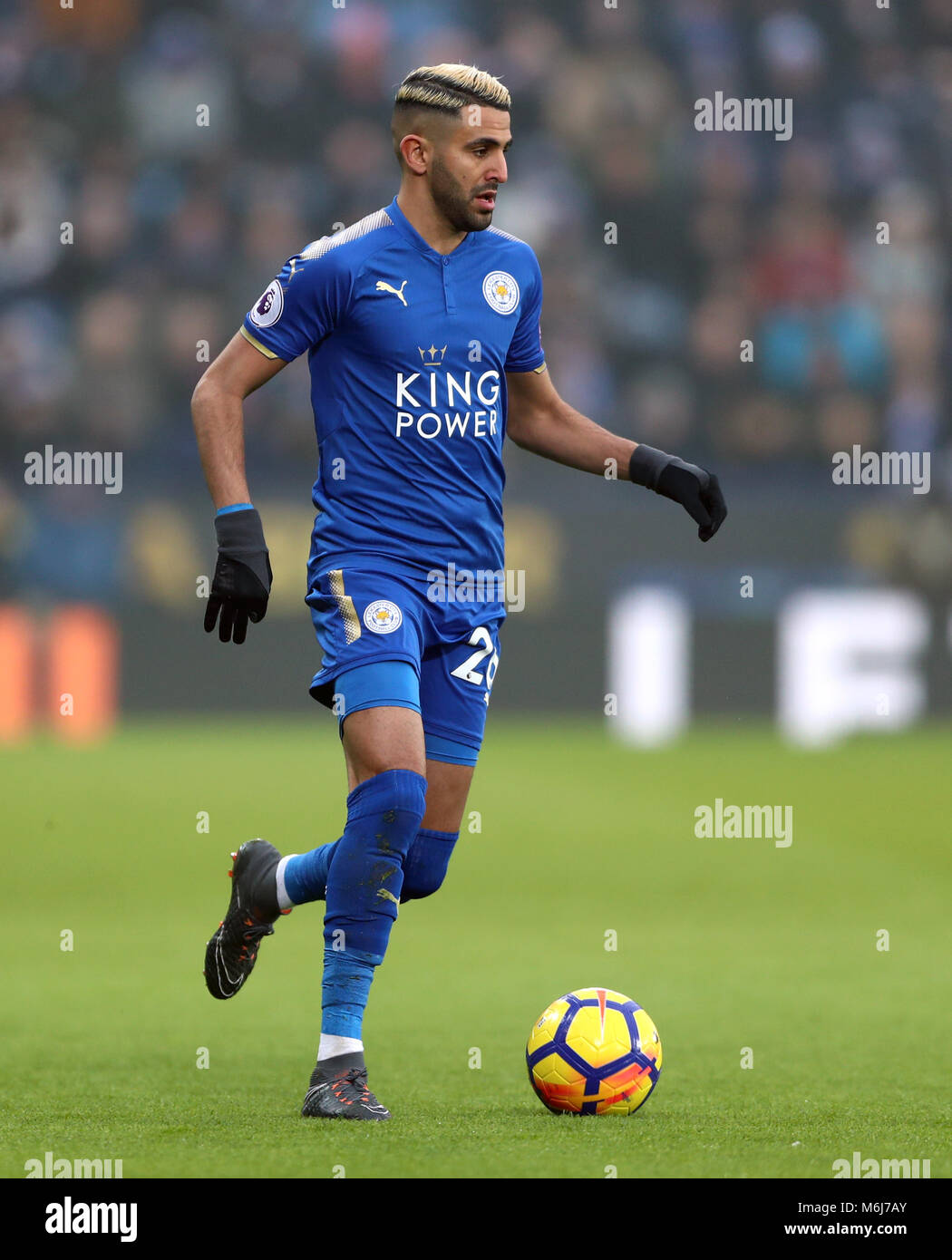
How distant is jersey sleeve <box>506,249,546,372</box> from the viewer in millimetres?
5105

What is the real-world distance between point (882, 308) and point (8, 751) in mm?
8162

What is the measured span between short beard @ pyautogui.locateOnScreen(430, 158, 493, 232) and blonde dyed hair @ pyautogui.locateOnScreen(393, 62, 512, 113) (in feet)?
0.45

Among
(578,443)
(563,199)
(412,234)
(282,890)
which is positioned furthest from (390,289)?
(563,199)

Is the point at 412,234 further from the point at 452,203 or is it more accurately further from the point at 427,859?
the point at 427,859

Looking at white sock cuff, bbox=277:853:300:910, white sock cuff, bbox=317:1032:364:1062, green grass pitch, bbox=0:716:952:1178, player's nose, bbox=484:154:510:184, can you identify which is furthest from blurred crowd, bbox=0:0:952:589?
white sock cuff, bbox=317:1032:364:1062

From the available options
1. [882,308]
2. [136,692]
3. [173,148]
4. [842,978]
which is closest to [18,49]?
[173,148]

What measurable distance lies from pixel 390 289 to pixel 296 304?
226mm

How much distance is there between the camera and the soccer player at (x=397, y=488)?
4543 millimetres

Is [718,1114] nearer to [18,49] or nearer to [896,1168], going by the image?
[896,1168]

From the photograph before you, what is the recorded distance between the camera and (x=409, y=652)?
15.2ft

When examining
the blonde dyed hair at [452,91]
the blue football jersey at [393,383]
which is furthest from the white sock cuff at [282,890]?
the blonde dyed hair at [452,91]

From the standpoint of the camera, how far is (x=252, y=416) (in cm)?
1622

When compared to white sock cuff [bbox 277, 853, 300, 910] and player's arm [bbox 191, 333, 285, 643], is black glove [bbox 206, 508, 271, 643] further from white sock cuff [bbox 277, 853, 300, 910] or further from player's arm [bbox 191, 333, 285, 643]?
white sock cuff [bbox 277, 853, 300, 910]

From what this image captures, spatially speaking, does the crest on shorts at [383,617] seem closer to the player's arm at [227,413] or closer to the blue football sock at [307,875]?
the player's arm at [227,413]
